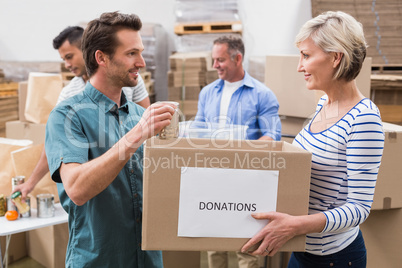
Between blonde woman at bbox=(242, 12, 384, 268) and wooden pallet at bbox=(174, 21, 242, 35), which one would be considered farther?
wooden pallet at bbox=(174, 21, 242, 35)

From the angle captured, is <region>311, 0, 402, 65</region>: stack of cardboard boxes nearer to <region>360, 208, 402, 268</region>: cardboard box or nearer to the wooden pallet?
the wooden pallet

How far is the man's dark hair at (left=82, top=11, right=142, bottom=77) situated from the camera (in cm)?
151

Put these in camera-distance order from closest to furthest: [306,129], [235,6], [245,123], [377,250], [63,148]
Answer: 1. [63,148]
2. [306,129]
3. [377,250]
4. [245,123]
5. [235,6]

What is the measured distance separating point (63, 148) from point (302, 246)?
818 mm

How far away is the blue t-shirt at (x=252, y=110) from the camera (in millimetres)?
3137

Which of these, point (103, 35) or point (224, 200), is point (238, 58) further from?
point (224, 200)

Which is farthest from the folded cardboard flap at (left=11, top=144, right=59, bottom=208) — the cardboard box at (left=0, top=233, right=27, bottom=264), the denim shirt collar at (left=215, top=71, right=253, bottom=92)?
the denim shirt collar at (left=215, top=71, right=253, bottom=92)

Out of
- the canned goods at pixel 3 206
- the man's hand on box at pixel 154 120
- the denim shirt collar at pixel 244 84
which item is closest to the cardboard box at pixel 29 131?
the canned goods at pixel 3 206

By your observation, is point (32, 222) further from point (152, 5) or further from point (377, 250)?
point (152, 5)

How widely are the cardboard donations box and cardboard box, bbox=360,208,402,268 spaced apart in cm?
150

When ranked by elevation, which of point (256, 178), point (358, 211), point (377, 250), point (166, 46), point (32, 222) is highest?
point (166, 46)

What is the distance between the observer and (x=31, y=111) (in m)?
3.54

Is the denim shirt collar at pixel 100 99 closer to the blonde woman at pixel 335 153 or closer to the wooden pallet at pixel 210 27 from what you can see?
the blonde woman at pixel 335 153

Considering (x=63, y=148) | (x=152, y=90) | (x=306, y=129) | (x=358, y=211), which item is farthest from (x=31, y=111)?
(x=358, y=211)
